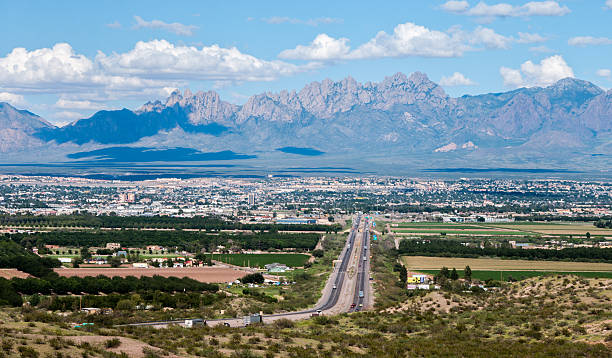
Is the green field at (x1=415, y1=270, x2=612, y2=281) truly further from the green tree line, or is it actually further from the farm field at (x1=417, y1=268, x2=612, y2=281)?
the green tree line

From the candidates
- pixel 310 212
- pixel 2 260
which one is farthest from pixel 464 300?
pixel 310 212

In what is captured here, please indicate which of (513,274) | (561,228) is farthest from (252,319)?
(561,228)

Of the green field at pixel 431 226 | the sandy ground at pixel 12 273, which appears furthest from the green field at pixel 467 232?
the sandy ground at pixel 12 273

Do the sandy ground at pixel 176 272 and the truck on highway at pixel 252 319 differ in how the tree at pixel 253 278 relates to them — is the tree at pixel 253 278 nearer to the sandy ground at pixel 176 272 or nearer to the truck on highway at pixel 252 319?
the sandy ground at pixel 176 272

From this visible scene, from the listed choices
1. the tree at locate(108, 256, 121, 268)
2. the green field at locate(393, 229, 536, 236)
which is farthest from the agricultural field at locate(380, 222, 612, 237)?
the tree at locate(108, 256, 121, 268)

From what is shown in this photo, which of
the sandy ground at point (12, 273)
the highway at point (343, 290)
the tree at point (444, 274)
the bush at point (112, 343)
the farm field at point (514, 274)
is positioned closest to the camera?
the bush at point (112, 343)

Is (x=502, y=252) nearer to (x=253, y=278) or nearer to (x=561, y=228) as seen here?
(x=253, y=278)

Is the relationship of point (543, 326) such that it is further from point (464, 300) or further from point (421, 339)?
point (464, 300)
